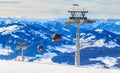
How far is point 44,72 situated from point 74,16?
267 ft

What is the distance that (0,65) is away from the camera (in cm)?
1220

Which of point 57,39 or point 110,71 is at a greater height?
point 110,71

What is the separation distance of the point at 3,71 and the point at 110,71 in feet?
8.66

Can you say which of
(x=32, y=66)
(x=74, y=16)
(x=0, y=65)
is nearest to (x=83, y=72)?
(x=32, y=66)

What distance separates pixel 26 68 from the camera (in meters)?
11.2

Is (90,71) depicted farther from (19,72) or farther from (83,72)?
(19,72)

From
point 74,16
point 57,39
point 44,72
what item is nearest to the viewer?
point 44,72

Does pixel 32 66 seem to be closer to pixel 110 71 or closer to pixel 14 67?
pixel 14 67

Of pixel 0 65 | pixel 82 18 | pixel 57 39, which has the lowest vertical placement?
pixel 82 18

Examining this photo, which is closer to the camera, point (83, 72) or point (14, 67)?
point (83, 72)

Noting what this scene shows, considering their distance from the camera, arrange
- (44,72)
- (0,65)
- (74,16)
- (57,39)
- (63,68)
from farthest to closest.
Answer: (74,16) → (57,39) → (0,65) → (63,68) → (44,72)

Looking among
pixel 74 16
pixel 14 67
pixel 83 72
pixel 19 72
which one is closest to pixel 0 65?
pixel 14 67

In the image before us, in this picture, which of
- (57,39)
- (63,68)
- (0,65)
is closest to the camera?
(63,68)

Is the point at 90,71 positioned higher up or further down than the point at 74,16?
higher up
